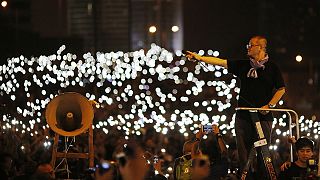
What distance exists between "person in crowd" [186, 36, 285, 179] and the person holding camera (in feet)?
1.00

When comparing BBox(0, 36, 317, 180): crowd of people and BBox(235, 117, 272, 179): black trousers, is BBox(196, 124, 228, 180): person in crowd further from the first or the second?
BBox(235, 117, 272, 179): black trousers

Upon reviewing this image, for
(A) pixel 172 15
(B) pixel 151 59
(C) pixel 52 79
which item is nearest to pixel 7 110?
(C) pixel 52 79

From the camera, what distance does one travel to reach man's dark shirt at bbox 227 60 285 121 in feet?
40.8

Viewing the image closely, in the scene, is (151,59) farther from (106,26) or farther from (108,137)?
(106,26)

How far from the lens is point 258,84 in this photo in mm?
12453

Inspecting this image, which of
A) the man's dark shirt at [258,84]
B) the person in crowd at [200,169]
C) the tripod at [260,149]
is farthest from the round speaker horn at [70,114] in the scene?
the person in crowd at [200,169]

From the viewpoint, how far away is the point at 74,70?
2214 centimetres

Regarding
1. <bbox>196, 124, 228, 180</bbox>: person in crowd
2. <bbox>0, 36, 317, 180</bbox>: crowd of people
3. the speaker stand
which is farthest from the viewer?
the speaker stand

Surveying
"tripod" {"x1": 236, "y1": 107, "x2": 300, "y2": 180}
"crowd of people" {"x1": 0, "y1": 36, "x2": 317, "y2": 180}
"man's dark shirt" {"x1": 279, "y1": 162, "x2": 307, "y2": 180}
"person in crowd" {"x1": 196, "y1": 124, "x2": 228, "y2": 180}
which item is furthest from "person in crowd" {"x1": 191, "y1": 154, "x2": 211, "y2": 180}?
"person in crowd" {"x1": 196, "y1": 124, "x2": 228, "y2": 180}

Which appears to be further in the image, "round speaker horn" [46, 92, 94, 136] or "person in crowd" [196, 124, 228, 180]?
"round speaker horn" [46, 92, 94, 136]

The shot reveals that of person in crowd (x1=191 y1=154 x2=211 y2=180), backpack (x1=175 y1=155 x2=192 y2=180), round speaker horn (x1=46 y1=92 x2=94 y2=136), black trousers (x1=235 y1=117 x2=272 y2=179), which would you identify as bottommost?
backpack (x1=175 y1=155 x2=192 y2=180)

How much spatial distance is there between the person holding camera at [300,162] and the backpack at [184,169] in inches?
64.6

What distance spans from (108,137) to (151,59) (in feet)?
9.28

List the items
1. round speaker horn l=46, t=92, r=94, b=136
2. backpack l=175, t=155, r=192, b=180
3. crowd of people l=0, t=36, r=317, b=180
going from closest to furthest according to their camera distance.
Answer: crowd of people l=0, t=36, r=317, b=180, backpack l=175, t=155, r=192, b=180, round speaker horn l=46, t=92, r=94, b=136
